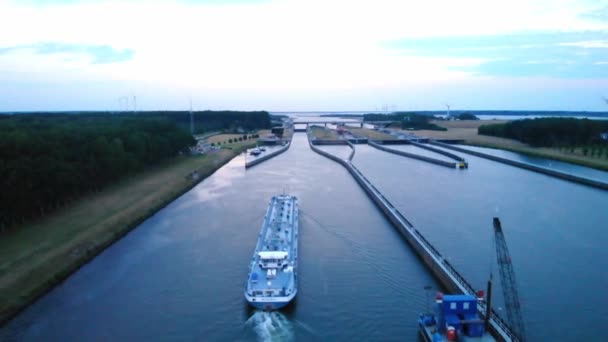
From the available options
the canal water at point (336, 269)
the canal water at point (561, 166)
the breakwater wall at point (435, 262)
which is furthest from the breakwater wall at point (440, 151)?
the breakwater wall at point (435, 262)

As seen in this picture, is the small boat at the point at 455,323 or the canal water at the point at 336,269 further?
the canal water at the point at 336,269

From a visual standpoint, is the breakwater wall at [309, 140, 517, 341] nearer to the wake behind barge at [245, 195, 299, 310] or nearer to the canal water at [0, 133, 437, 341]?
the canal water at [0, 133, 437, 341]

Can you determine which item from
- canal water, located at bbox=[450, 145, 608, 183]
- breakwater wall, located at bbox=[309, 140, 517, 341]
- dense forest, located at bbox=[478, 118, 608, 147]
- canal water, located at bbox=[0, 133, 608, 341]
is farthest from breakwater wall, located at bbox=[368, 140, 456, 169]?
dense forest, located at bbox=[478, 118, 608, 147]

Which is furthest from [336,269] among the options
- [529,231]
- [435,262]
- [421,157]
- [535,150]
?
[535,150]

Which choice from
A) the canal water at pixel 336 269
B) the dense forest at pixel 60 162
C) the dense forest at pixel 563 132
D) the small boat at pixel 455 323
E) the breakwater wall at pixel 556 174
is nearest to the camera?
the small boat at pixel 455 323

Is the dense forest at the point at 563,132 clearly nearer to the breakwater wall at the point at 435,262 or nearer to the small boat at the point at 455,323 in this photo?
the breakwater wall at the point at 435,262

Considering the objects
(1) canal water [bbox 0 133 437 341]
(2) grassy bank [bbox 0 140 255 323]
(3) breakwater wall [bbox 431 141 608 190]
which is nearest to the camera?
(1) canal water [bbox 0 133 437 341]

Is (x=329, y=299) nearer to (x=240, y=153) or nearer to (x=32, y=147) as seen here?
(x=32, y=147)
